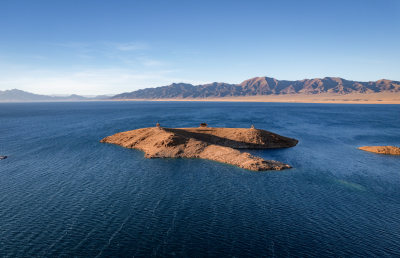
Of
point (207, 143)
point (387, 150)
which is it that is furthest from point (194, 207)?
point (387, 150)

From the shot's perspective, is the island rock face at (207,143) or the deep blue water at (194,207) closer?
the deep blue water at (194,207)

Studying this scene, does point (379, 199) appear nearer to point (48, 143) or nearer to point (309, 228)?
point (309, 228)

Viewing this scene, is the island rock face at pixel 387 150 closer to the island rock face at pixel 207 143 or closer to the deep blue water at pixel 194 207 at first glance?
the deep blue water at pixel 194 207

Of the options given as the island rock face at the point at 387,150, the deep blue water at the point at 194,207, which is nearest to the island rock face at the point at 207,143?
the deep blue water at the point at 194,207

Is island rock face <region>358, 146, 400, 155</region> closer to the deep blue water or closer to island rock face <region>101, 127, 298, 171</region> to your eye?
the deep blue water

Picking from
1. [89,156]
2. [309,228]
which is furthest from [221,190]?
[89,156]

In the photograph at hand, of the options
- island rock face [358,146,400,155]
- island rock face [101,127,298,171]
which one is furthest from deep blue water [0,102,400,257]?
island rock face [358,146,400,155]

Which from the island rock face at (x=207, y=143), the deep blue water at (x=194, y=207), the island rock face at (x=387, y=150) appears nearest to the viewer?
the deep blue water at (x=194, y=207)

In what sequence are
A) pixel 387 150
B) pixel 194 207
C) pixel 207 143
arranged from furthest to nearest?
1. pixel 207 143
2. pixel 387 150
3. pixel 194 207

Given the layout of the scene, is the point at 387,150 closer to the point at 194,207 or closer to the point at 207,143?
the point at 207,143
